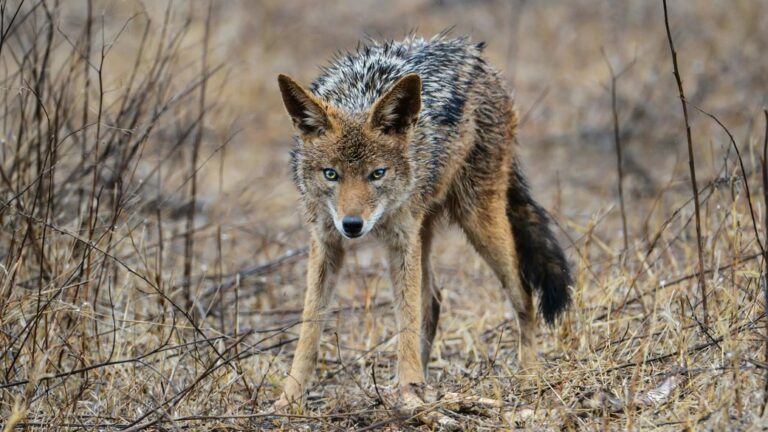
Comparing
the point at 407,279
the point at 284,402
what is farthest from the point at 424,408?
the point at 407,279

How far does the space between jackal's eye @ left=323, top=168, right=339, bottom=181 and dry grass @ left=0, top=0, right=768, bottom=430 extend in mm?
914

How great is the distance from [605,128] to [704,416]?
8.37 m

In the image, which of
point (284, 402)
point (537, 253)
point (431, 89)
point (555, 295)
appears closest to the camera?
point (284, 402)

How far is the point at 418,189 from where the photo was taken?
17.1ft

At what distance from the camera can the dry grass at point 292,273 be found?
4.37 meters

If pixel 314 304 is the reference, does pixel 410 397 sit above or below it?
below

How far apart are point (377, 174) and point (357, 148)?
0.17 m

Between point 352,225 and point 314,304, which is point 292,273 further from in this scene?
point 352,225

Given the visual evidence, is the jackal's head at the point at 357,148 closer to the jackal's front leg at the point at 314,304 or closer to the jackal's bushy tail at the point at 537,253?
the jackal's front leg at the point at 314,304

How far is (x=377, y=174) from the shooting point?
16.3ft

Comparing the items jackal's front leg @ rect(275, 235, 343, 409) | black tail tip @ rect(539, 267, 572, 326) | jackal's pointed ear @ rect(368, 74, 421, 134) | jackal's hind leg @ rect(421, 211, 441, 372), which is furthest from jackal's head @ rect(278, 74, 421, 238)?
black tail tip @ rect(539, 267, 572, 326)

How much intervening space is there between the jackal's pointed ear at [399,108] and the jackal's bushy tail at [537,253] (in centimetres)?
132

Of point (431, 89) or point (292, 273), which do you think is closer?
point (431, 89)

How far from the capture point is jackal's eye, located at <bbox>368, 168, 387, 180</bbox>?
4.95 meters
